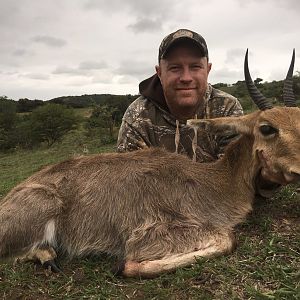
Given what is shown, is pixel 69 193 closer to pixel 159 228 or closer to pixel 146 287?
pixel 159 228

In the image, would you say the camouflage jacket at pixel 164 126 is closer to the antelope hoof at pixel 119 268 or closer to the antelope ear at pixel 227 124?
the antelope ear at pixel 227 124

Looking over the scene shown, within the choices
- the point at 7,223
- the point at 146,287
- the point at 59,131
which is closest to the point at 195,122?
the point at 146,287

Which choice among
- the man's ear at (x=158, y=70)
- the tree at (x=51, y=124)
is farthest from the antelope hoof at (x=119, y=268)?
the tree at (x=51, y=124)

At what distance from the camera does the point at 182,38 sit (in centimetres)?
716

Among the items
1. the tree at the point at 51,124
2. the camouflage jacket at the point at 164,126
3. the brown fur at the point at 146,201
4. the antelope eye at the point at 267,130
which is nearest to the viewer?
the brown fur at the point at 146,201

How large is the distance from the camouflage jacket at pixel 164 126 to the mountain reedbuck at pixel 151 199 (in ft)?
5.56

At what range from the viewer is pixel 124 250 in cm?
538

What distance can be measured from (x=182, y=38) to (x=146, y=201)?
2994 mm

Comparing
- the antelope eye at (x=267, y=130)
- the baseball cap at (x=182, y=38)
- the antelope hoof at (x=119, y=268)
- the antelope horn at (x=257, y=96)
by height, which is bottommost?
the antelope hoof at (x=119, y=268)

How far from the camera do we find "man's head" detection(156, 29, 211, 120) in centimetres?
723

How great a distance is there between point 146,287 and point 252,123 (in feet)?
8.25

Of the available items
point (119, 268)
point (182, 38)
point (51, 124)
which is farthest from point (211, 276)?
point (51, 124)

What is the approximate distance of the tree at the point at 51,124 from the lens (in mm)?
49219

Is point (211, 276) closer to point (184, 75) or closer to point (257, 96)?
point (257, 96)
